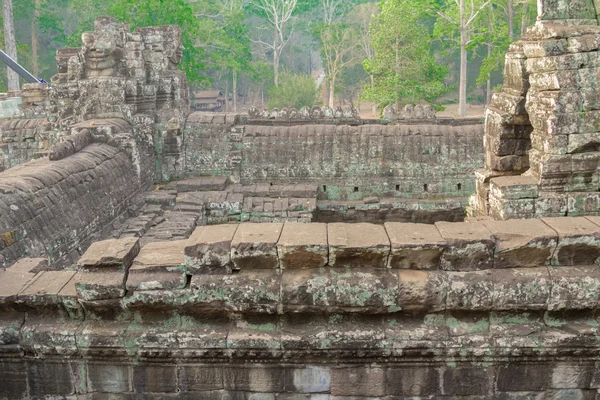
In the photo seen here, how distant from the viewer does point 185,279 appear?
429 centimetres

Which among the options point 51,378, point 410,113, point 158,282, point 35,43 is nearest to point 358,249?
point 158,282

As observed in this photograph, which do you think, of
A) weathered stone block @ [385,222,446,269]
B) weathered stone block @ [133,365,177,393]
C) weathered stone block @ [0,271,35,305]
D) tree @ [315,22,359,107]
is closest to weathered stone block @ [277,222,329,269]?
weathered stone block @ [385,222,446,269]

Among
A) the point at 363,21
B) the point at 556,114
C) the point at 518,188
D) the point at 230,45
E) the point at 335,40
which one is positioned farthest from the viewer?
the point at 363,21

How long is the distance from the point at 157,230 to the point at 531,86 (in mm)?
7182

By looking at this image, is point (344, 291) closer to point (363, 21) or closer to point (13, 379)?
point (13, 379)

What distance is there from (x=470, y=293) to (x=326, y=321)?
3.40 ft

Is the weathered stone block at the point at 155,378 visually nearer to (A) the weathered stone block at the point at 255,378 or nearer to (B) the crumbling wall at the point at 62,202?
(A) the weathered stone block at the point at 255,378

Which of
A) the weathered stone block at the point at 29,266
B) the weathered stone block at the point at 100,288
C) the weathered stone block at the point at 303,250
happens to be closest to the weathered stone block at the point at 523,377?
the weathered stone block at the point at 303,250

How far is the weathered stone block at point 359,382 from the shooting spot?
14.0 feet

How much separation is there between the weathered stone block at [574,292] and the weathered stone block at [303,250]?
1.62m

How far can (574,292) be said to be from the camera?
4188 millimetres

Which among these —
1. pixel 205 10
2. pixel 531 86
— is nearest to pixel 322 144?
pixel 531 86

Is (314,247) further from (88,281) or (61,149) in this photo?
(61,149)

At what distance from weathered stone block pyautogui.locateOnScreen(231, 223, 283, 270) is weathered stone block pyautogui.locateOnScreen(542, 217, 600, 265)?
6.71ft
